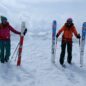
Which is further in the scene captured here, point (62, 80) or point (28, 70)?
point (28, 70)

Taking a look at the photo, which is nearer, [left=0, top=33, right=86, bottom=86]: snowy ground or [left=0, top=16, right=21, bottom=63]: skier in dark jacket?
[left=0, top=33, right=86, bottom=86]: snowy ground

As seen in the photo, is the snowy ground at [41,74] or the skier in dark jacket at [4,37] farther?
the skier in dark jacket at [4,37]

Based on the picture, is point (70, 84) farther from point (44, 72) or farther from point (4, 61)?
point (4, 61)

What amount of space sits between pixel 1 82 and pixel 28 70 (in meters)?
2.19

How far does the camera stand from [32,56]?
17.0 m

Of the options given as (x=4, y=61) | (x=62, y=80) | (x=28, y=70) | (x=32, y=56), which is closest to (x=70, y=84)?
(x=62, y=80)

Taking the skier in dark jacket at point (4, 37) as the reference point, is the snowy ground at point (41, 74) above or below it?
below

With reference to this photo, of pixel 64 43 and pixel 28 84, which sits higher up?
pixel 64 43

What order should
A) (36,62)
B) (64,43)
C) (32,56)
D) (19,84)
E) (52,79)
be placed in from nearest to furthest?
(19,84), (52,79), (64,43), (36,62), (32,56)

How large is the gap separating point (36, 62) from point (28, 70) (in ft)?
6.42

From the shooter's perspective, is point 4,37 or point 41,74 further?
point 4,37

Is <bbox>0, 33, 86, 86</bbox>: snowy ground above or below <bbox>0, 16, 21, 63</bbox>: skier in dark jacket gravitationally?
below

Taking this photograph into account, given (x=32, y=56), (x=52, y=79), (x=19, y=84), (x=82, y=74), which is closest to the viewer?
(x=19, y=84)

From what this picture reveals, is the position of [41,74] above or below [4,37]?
below
